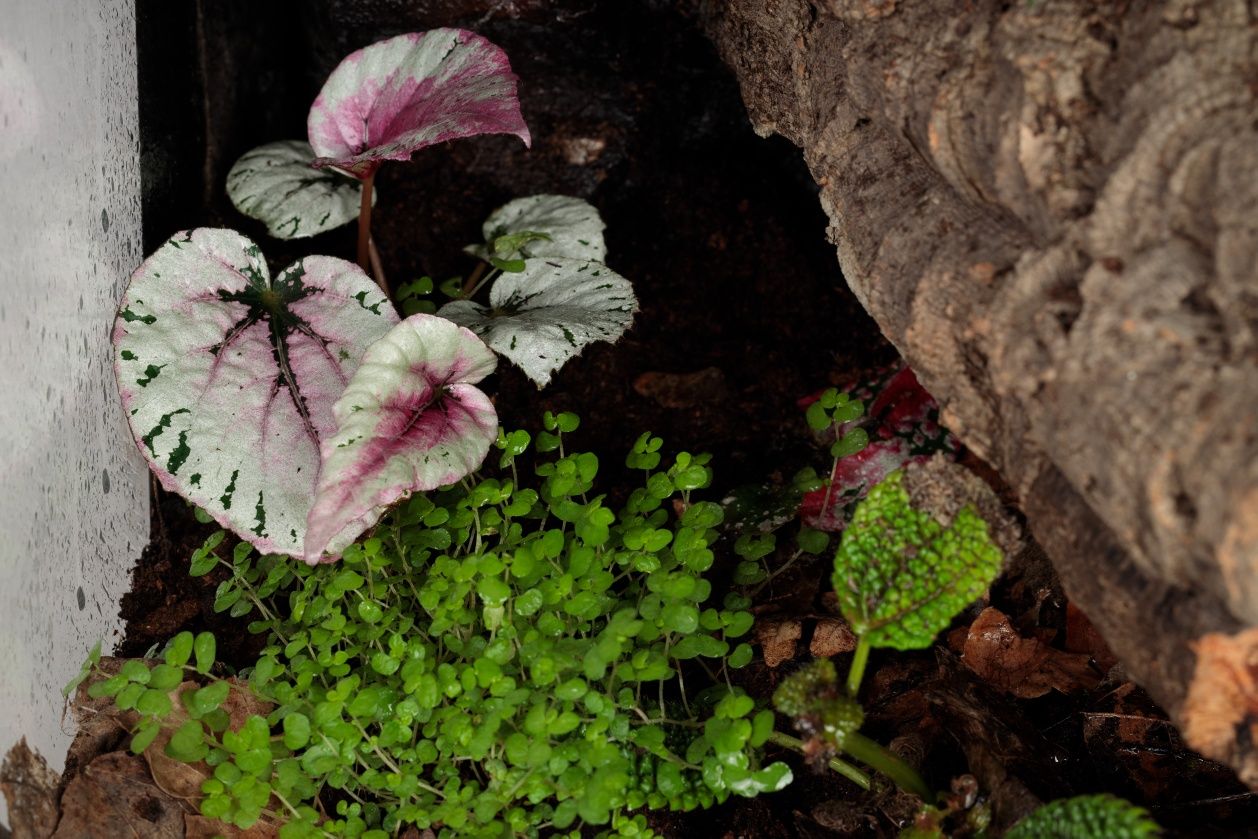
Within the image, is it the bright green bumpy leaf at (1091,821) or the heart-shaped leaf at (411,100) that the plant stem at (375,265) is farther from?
the bright green bumpy leaf at (1091,821)

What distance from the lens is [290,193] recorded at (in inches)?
79.4

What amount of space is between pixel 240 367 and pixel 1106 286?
131 centimetres

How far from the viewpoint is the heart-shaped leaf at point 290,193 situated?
6.50 ft

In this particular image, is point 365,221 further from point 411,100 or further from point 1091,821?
point 1091,821

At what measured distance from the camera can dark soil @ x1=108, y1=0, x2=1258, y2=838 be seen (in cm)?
203

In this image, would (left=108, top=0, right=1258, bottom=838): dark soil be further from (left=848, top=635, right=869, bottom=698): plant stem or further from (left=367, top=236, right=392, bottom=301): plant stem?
(left=848, top=635, right=869, bottom=698): plant stem

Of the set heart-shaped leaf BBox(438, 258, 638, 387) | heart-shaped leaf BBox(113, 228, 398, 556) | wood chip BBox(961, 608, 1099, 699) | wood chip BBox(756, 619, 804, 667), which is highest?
heart-shaped leaf BBox(438, 258, 638, 387)

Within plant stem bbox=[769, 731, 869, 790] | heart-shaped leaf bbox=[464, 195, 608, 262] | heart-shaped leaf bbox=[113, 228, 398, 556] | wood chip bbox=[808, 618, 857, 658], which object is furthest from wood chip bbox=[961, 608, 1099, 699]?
heart-shaped leaf bbox=[113, 228, 398, 556]

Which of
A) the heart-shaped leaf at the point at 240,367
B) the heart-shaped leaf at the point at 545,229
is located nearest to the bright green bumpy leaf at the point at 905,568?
the heart-shaped leaf at the point at 240,367

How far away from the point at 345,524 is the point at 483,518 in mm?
296

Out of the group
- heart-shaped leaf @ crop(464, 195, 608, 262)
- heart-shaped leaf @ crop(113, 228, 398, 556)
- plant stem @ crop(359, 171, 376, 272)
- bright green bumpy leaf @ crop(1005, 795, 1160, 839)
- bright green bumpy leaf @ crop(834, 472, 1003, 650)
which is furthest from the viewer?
heart-shaped leaf @ crop(464, 195, 608, 262)

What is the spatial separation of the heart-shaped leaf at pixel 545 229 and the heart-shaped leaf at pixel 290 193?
0.89 ft

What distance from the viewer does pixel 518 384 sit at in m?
2.14

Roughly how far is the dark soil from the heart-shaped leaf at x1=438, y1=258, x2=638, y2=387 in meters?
0.23
